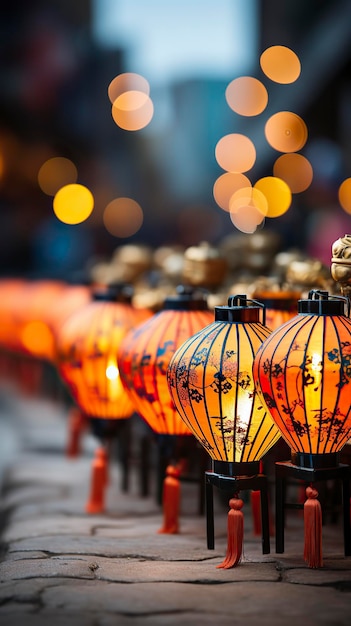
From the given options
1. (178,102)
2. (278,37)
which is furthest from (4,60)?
(278,37)

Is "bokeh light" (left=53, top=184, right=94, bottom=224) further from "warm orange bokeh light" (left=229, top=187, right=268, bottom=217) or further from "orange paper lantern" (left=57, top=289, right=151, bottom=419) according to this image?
"orange paper lantern" (left=57, top=289, right=151, bottom=419)

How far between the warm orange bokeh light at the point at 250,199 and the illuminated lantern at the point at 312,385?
5.59m

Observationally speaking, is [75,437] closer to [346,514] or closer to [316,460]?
[346,514]

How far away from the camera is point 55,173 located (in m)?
19.5

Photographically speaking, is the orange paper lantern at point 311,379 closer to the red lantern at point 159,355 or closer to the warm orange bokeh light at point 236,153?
the red lantern at point 159,355

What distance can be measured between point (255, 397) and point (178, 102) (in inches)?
602

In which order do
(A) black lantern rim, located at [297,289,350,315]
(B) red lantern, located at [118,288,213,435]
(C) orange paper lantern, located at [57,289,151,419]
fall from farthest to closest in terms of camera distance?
(C) orange paper lantern, located at [57,289,151,419], (B) red lantern, located at [118,288,213,435], (A) black lantern rim, located at [297,289,350,315]

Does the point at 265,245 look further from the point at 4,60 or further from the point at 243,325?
the point at 4,60

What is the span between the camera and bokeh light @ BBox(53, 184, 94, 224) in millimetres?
15961

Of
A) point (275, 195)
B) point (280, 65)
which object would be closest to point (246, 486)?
point (280, 65)

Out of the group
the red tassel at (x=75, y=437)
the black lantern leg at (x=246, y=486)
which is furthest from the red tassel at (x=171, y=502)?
the red tassel at (x=75, y=437)

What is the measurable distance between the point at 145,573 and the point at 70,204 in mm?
12420

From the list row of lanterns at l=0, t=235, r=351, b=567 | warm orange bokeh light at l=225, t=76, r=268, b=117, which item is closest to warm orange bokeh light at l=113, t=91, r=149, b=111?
warm orange bokeh light at l=225, t=76, r=268, b=117

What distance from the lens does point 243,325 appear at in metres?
4.78
